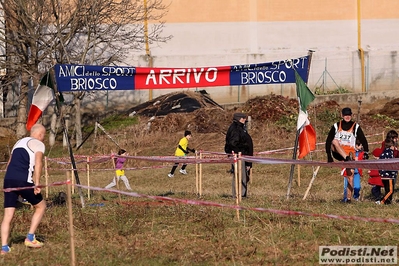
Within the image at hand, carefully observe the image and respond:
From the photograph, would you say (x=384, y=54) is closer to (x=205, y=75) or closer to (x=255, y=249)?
(x=205, y=75)

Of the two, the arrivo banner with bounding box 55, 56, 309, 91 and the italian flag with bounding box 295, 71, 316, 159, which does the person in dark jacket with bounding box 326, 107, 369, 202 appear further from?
the arrivo banner with bounding box 55, 56, 309, 91

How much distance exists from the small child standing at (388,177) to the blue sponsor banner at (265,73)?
85.0 inches

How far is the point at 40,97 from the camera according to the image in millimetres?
14633

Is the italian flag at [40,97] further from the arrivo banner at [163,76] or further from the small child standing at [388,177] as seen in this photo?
the small child standing at [388,177]

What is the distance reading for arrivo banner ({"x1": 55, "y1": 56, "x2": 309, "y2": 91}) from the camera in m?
14.6

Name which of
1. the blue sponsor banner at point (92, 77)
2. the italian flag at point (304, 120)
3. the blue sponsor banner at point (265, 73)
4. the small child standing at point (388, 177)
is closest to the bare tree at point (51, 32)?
the blue sponsor banner at point (92, 77)

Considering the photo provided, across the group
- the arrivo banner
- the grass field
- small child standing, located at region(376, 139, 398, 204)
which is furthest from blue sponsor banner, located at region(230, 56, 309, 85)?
the grass field

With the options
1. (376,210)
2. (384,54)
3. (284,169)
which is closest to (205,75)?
(376,210)

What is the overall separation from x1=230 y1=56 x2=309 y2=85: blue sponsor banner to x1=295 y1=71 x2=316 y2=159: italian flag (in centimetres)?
20

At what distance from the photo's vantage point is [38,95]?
14609 mm

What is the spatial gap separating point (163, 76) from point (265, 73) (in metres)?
2.02

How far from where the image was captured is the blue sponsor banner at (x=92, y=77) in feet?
47.8

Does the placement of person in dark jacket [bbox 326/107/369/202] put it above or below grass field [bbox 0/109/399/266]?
above

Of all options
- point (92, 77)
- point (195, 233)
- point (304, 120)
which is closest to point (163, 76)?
point (92, 77)
